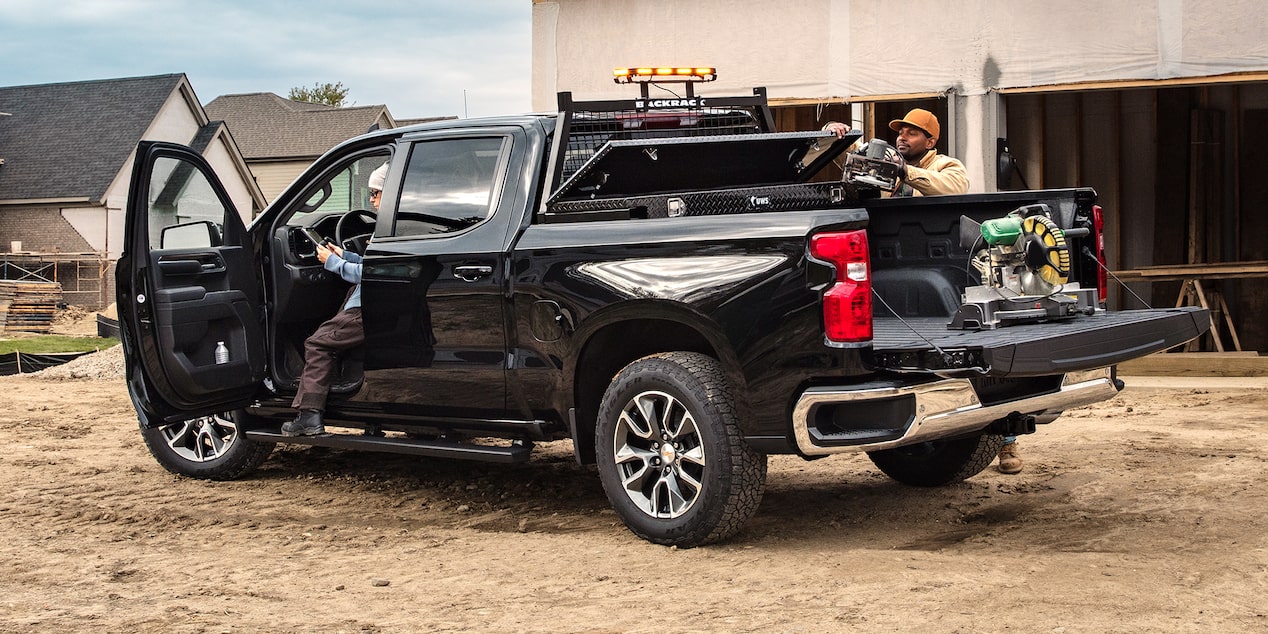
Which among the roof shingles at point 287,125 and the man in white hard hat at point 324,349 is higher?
the roof shingles at point 287,125

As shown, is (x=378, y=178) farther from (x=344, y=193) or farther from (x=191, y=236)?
(x=191, y=236)

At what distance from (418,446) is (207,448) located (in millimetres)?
1941

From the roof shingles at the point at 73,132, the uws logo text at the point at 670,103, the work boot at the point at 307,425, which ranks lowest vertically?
the work boot at the point at 307,425

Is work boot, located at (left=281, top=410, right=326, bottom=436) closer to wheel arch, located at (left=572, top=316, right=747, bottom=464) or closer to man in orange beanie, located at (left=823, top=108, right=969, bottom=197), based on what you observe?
wheel arch, located at (left=572, top=316, right=747, bottom=464)

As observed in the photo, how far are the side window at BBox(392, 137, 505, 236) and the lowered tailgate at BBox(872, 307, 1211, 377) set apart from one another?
80.0 inches

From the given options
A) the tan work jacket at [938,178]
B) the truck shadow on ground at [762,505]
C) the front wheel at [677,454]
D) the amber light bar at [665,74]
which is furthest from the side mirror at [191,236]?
the tan work jacket at [938,178]

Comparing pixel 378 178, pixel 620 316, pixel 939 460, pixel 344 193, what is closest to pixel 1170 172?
pixel 939 460

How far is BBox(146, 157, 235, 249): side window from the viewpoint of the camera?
671 cm

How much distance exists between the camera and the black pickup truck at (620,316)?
5.18m

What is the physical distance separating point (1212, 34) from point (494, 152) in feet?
26.5

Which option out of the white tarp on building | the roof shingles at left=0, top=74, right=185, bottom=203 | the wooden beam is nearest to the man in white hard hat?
the white tarp on building

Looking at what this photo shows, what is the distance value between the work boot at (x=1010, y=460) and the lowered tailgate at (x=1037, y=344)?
5.98ft

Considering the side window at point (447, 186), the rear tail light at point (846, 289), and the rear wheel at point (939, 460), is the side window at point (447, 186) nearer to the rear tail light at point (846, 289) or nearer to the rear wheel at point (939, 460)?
the rear tail light at point (846, 289)

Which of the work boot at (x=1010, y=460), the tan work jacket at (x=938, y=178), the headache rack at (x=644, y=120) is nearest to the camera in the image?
Result: the headache rack at (x=644, y=120)
